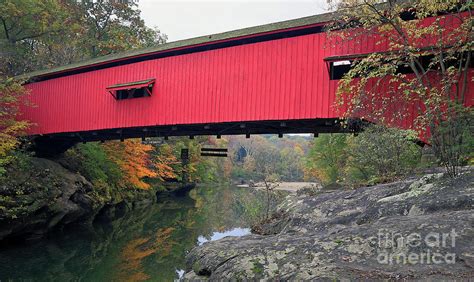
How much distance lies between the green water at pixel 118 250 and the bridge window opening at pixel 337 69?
16.1 feet

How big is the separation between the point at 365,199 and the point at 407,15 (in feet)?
21.7

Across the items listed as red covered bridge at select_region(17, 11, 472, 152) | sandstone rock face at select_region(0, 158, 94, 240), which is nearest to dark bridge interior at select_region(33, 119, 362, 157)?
red covered bridge at select_region(17, 11, 472, 152)

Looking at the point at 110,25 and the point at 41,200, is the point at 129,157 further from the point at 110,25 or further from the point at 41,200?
the point at 110,25

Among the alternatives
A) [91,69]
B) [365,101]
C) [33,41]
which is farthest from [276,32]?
[33,41]

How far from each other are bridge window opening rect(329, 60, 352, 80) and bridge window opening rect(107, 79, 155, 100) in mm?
6790

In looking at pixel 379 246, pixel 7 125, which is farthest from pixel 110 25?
pixel 379 246

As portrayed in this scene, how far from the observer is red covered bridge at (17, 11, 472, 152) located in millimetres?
9930

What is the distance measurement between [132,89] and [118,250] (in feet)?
20.5

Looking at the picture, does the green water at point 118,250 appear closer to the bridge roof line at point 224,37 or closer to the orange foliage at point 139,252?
the orange foliage at point 139,252

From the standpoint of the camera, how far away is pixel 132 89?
13.2 metres

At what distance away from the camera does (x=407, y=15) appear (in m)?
9.12

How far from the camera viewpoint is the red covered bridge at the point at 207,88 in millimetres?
9930

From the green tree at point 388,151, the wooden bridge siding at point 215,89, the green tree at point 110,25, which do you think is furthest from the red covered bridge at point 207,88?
the green tree at point 110,25

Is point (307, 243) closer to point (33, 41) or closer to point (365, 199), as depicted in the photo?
point (365, 199)
